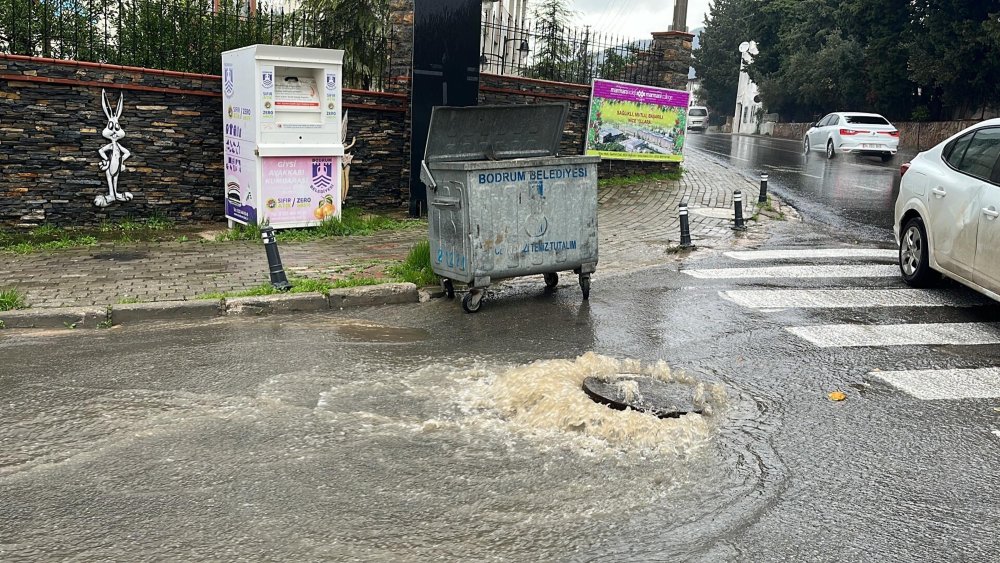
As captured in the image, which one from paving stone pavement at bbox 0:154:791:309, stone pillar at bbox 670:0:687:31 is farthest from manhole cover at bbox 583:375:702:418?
stone pillar at bbox 670:0:687:31

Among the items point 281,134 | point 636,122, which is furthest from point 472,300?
point 636,122

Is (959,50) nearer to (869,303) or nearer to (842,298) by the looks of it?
(842,298)

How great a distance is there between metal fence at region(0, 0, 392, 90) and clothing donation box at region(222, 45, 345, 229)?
88 centimetres

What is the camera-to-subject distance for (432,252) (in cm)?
866

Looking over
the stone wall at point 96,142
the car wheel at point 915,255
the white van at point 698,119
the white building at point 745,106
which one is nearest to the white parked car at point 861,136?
the car wheel at point 915,255

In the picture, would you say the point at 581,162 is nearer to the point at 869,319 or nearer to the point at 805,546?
the point at 869,319

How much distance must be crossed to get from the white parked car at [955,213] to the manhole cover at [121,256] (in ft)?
26.4

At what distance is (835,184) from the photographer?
1922 centimetres

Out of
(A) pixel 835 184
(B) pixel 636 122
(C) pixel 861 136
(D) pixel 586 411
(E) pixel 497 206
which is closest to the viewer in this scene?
(D) pixel 586 411

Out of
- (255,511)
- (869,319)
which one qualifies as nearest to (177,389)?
(255,511)

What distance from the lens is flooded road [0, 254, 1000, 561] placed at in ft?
12.9

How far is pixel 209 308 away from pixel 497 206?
2640mm

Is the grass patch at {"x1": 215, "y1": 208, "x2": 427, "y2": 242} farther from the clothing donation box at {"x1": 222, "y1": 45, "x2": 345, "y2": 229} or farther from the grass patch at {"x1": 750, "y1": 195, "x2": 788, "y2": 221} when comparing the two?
the grass patch at {"x1": 750, "y1": 195, "x2": 788, "y2": 221}

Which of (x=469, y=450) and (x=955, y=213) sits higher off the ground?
(x=955, y=213)
